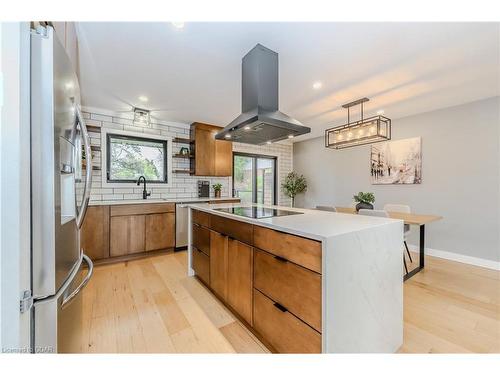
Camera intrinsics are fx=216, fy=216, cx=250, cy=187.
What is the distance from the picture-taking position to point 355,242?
1.19 metres

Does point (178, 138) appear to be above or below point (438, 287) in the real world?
above

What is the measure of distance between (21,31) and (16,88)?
197mm

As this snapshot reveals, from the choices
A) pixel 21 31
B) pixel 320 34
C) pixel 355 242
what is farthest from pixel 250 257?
pixel 320 34

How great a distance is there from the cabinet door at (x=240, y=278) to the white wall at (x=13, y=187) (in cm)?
118

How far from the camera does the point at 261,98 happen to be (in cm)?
193

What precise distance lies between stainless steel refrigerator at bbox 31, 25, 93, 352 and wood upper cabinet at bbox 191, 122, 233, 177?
310cm

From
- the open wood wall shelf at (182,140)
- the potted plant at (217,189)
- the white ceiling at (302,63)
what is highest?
the white ceiling at (302,63)

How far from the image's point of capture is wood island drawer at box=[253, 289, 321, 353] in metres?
1.15

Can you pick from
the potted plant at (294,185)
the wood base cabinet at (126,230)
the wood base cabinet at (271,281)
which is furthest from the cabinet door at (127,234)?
the potted plant at (294,185)

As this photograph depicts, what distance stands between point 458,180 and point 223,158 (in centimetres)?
381

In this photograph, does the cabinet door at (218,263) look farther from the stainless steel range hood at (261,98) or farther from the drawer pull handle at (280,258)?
the stainless steel range hood at (261,98)

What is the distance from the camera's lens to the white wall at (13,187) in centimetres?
64

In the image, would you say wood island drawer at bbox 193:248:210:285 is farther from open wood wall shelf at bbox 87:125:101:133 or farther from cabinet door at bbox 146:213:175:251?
open wood wall shelf at bbox 87:125:101:133
